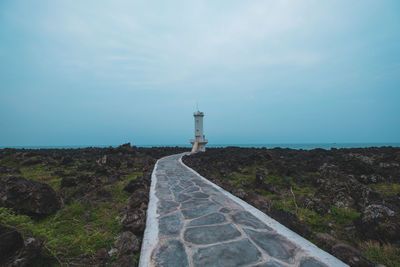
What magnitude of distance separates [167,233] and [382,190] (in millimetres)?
8416

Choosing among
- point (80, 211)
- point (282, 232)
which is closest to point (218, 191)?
point (282, 232)

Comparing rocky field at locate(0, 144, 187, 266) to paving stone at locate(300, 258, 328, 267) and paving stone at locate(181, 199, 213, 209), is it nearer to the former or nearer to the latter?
paving stone at locate(181, 199, 213, 209)

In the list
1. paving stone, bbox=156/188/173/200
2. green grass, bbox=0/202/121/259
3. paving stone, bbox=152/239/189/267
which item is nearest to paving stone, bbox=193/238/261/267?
paving stone, bbox=152/239/189/267

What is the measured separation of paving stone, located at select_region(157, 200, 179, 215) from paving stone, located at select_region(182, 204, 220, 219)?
14.7 inches

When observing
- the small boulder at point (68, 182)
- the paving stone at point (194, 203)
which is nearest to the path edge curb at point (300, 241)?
the paving stone at point (194, 203)

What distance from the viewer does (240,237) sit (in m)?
3.08

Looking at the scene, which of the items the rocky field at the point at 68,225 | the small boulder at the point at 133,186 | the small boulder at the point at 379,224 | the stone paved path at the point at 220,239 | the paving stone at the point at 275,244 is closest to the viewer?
the rocky field at the point at 68,225

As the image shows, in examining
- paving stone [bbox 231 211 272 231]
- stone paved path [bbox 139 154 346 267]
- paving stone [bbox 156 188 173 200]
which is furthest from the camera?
paving stone [bbox 156 188 173 200]

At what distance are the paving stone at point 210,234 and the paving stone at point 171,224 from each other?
0.23 metres

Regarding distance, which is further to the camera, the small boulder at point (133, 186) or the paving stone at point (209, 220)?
the small boulder at point (133, 186)

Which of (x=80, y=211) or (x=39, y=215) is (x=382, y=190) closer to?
(x=80, y=211)

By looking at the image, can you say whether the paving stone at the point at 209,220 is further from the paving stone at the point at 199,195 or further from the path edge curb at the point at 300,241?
the paving stone at the point at 199,195

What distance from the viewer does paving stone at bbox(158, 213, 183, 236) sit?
3.32m

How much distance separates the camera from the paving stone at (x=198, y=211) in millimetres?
4098
